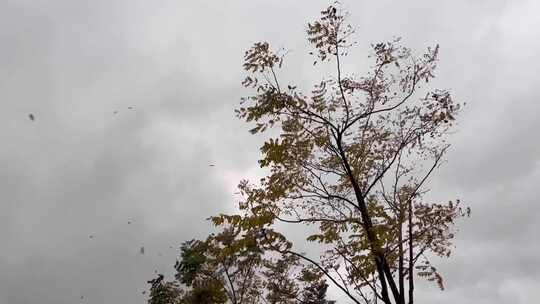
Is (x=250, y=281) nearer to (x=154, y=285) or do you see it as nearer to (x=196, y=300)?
(x=196, y=300)

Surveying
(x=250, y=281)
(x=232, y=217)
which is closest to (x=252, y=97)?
(x=232, y=217)

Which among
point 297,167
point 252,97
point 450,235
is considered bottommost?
point 450,235

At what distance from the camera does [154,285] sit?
1372 inches

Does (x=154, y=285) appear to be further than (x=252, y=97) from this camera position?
Yes

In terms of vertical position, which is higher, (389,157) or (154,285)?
(154,285)

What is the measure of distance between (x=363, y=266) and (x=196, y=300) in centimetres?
2227

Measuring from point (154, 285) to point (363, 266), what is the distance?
28.7 m

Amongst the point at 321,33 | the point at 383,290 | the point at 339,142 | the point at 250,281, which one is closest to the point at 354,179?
the point at 339,142

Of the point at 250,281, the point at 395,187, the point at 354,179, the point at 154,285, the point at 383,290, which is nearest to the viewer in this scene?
the point at 383,290

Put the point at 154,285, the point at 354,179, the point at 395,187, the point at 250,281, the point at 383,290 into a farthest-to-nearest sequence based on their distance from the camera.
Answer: the point at 154,285
the point at 250,281
the point at 395,187
the point at 354,179
the point at 383,290

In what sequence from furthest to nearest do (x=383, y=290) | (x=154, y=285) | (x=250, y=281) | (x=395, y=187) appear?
(x=154, y=285) → (x=250, y=281) → (x=395, y=187) → (x=383, y=290)

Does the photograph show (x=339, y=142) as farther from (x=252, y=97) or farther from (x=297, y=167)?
(x=252, y=97)

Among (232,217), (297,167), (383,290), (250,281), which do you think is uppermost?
(250,281)

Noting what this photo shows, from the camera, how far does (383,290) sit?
8602 millimetres
